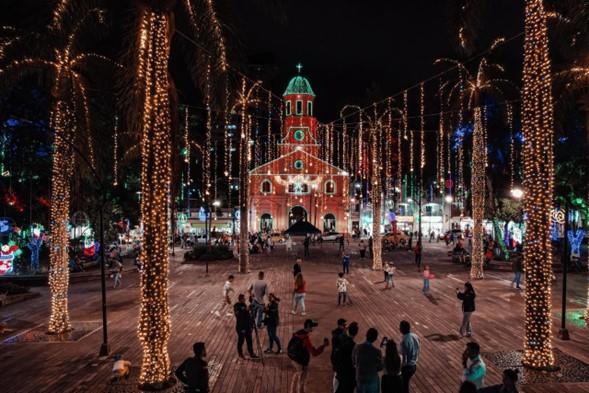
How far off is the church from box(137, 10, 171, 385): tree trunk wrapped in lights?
54.8 m

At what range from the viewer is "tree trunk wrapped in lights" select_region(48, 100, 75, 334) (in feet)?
42.3

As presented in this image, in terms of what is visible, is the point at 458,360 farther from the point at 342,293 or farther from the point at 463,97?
the point at 463,97

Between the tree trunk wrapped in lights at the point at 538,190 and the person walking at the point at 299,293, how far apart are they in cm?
635

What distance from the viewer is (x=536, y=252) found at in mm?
9594

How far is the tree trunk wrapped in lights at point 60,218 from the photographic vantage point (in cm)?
1288

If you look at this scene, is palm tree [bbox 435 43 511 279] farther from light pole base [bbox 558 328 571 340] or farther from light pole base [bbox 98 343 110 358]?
light pole base [bbox 98 343 110 358]

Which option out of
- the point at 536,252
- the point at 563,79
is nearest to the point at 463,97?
the point at 563,79

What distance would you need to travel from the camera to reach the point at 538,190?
9.63m

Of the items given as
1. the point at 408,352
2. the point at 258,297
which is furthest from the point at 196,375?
the point at 258,297

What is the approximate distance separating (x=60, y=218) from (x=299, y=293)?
704 cm

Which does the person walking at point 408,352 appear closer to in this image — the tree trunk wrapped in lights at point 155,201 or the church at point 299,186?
the tree trunk wrapped in lights at point 155,201

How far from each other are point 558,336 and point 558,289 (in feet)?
28.8

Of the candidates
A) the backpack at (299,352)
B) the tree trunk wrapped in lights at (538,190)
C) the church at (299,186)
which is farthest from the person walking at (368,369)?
the church at (299,186)

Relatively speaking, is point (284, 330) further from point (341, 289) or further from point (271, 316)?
point (341, 289)
